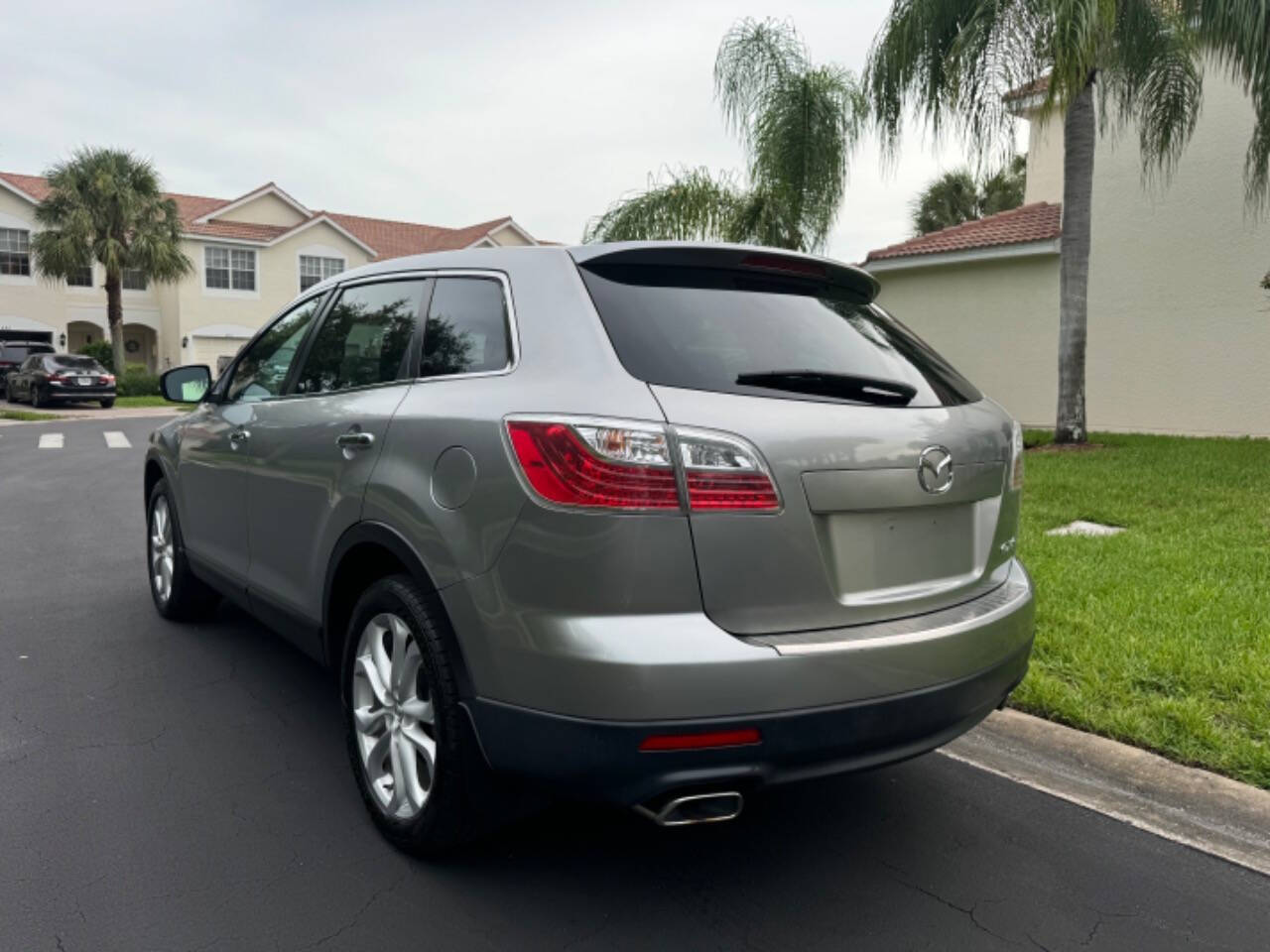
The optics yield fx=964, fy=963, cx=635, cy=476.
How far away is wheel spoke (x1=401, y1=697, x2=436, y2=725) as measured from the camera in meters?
2.60

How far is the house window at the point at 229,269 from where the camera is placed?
35.6 m

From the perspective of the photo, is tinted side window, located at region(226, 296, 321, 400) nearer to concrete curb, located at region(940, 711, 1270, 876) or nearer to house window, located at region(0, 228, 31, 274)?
concrete curb, located at region(940, 711, 1270, 876)

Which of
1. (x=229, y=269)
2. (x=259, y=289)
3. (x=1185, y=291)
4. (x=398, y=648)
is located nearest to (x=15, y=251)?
(x=229, y=269)

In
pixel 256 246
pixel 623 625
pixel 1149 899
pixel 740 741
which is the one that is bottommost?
pixel 1149 899

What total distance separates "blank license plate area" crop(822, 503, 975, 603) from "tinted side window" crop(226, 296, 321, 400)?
7.93ft

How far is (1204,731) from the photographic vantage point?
3.41 metres

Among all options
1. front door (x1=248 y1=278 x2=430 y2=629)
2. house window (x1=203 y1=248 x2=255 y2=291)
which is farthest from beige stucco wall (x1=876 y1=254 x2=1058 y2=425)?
house window (x1=203 y1=248 x2=255 y2=291)

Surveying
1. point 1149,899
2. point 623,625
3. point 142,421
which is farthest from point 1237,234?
point 142,421

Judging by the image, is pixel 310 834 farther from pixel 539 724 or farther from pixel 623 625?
pixel 623 625

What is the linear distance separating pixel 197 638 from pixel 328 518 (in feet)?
7.34

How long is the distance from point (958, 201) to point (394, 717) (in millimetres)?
30823

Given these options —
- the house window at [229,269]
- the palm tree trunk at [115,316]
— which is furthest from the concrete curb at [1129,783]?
the house window at [229,269]

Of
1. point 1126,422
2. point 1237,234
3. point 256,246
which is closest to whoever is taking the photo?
point 1237,234

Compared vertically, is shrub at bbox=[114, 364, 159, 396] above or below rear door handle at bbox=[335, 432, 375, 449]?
above
